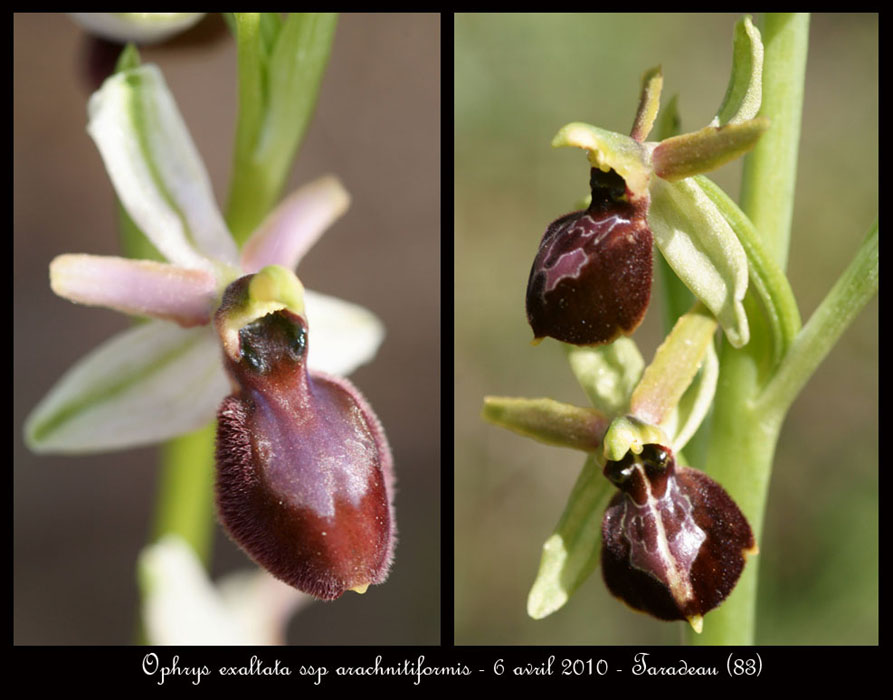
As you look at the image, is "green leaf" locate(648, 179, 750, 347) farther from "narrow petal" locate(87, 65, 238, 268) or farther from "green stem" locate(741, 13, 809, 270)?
"narrow petal" locate(87, 65, 238, 268)

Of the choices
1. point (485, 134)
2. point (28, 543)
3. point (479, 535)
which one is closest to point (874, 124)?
point (485, 134)

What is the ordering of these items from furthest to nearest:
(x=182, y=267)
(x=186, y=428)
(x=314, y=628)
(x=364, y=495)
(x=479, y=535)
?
1. (x=314, y=628)
2. (x=479, y=535)
3. (x=186, y=428)
4. (x=182, y=267)
5. (x=364, y=495)

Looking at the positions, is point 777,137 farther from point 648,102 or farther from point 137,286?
point 137,286

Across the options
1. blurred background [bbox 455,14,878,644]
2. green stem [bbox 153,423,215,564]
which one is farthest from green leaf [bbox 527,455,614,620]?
blurred background [bbox 455,14,878,644]

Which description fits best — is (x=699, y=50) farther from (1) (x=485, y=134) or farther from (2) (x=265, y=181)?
(2) (x=265, y=181)

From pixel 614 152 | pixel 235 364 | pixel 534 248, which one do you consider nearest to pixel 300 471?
pixel 235 364
